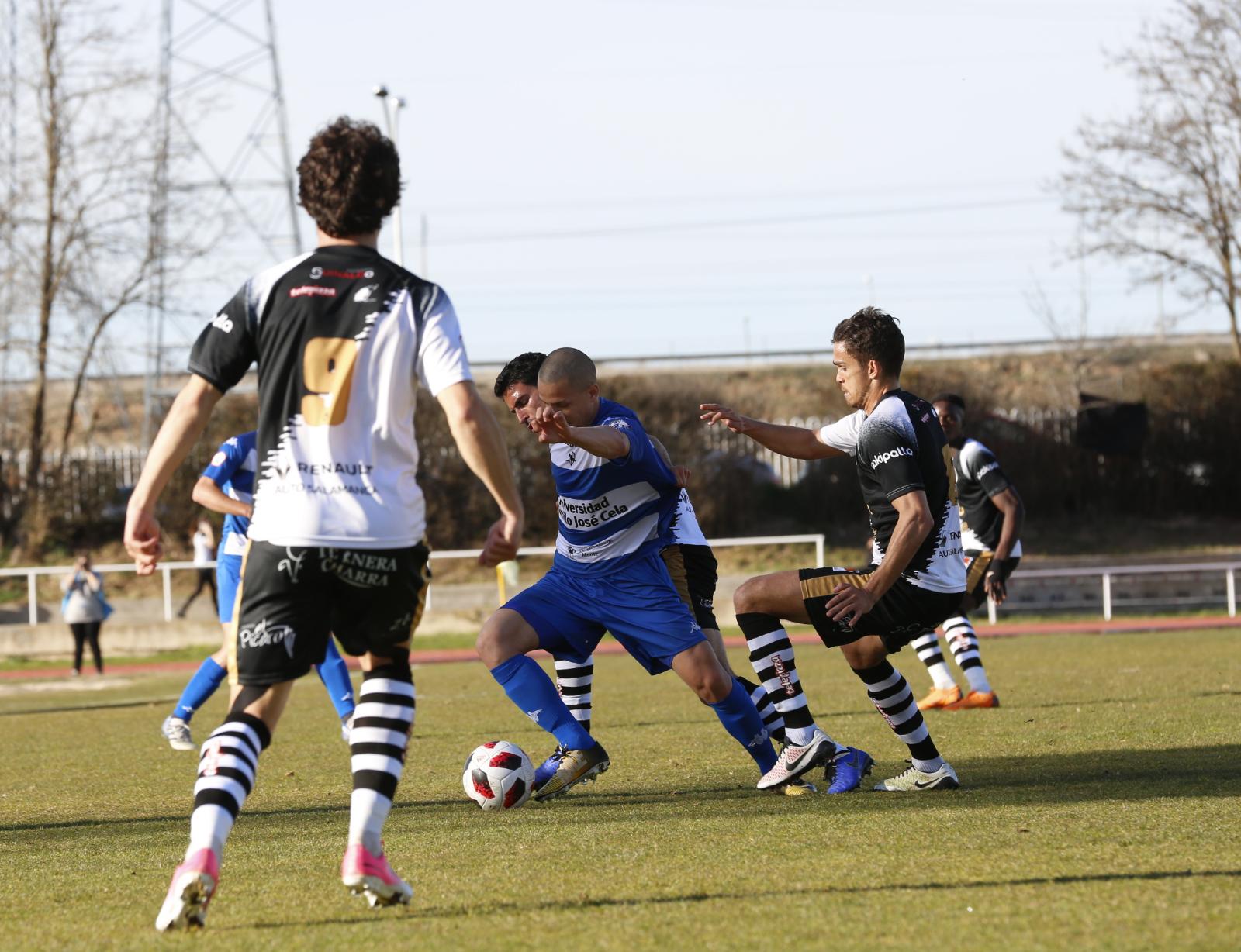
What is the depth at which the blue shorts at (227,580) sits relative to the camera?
9.34 m

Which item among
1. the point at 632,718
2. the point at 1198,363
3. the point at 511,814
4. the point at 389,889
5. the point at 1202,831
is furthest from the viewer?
the point at 1198,363

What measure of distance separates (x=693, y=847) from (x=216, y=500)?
424 centimetres

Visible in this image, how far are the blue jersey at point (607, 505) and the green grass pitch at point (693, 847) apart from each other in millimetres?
1101

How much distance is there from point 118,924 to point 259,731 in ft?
2.23

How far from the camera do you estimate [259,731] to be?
4164 millimetres

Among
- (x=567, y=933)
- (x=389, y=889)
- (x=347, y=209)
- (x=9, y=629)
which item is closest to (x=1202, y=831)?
(x=567, y=933)

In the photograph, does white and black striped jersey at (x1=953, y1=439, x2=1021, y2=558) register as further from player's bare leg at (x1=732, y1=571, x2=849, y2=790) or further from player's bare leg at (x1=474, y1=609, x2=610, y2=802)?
player's bare leg at (x1=474, y1=609, x2=610, y2=802)

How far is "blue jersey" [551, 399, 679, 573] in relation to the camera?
665 cm

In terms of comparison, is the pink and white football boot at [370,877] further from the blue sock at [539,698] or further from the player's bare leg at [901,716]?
the player's bare leg at [901,716]

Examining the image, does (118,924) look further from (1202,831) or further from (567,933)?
(1202,831)

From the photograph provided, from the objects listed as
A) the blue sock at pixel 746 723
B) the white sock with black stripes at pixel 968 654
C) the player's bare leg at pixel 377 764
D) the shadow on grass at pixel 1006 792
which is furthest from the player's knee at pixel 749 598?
the white sock with black stripes at pixel 968 654

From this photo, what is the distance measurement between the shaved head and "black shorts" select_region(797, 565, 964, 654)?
1300mm

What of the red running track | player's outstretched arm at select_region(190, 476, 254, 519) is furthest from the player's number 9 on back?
the red running track

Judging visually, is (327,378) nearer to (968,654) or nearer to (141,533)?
(141,533)
